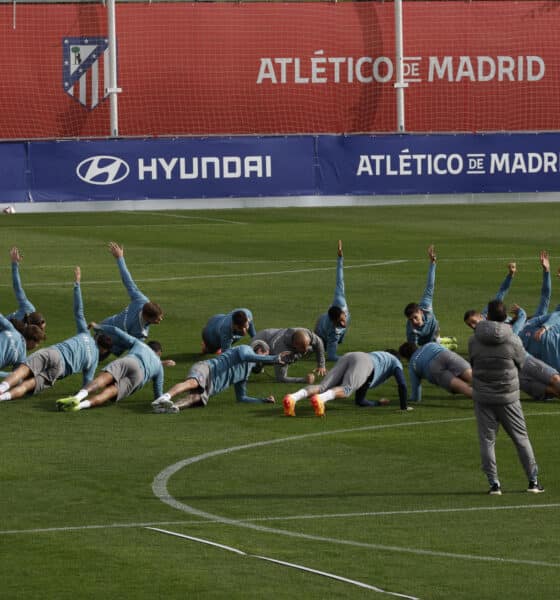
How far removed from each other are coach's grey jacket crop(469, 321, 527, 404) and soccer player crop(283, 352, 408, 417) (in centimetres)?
503

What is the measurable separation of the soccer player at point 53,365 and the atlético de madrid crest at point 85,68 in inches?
1542

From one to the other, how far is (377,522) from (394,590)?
2.48 m

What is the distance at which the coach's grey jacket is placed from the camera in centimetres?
1606

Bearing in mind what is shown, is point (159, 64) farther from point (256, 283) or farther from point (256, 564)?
point (256, 564)

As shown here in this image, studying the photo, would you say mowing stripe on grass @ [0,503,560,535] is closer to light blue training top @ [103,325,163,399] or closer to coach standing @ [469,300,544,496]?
coach standing @ [469,300,544,496]

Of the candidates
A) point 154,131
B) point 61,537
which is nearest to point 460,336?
point 61,537

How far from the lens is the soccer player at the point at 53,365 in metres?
22.2

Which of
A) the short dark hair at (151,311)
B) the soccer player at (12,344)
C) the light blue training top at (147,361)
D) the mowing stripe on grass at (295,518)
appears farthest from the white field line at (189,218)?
the mowing stripe on grass at (295,518)

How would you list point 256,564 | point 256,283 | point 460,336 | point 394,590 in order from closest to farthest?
point 394,590
point 256,564
point 460,336
point 256,283

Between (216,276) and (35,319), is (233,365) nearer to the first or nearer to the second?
(35,319)

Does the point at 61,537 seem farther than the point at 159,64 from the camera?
No

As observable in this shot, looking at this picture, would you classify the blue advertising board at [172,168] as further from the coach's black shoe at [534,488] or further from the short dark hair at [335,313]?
the coach's black shoe at [534,488]

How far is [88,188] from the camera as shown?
49250mm

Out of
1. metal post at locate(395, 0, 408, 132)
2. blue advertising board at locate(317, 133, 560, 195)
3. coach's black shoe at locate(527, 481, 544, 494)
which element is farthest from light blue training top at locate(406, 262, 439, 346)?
metal post at locate(395, 0, 408, 132)
